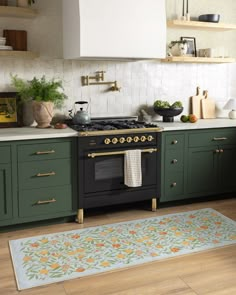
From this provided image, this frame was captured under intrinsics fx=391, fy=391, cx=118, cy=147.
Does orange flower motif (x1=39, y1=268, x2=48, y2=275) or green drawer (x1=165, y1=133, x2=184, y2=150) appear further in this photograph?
green drawer (x1=165, y1=133, x2=184, y2=150)

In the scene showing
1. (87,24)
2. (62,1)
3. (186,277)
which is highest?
(62,1)

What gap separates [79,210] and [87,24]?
168cm

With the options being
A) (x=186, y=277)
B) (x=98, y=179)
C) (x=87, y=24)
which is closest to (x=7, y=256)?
(x=98, y=179)

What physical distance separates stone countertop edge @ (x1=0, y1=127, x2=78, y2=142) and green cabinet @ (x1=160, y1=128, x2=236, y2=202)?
3.26 feet

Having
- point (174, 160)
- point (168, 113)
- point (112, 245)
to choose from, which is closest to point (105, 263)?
point (112, 245)

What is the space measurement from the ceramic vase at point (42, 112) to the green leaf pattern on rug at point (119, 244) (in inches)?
41.6

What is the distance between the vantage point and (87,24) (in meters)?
3.49

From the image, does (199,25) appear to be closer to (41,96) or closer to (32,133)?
(41,96)

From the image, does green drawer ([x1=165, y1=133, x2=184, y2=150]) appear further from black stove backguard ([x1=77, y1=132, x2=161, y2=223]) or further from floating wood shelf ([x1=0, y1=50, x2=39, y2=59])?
floating wood shelf ([x1=0, y1=50, x2=39, y2=59])

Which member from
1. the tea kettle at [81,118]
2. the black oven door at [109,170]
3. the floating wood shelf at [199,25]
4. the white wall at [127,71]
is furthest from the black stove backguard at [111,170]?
the floating wood shelf at [199,25]

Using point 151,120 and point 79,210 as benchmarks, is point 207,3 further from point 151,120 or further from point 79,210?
Answer: point 79,210

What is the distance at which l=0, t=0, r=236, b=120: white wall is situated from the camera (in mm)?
3836

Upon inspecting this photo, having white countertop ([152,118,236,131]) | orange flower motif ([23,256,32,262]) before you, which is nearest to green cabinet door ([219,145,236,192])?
white countertop ([152,118,236,131])

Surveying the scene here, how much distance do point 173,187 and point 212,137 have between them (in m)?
0.67
